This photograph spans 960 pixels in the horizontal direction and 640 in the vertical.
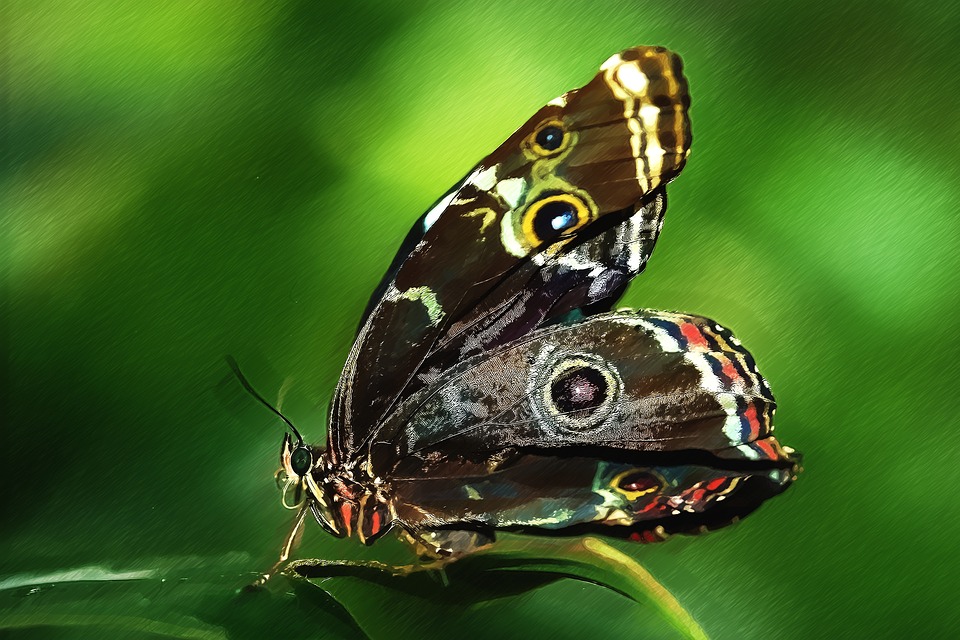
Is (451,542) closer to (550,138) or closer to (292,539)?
(292,539)

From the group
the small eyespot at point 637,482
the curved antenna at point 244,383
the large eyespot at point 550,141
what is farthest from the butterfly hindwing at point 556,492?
the large eyespot at point 550,141

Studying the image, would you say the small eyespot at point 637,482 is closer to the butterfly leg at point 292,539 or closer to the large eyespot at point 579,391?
the large eyespot at point 579,391

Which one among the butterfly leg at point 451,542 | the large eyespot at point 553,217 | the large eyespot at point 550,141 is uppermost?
the large eyespot at point 550,141

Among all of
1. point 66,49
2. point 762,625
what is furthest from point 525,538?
point 66,49

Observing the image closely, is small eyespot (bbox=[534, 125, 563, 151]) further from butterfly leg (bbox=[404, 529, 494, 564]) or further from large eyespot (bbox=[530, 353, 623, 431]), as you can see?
butterfly leg (bbox=[404, 529, 494, 564])

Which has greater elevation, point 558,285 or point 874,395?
point 558,285

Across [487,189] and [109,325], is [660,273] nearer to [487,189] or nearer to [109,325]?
[487,189]

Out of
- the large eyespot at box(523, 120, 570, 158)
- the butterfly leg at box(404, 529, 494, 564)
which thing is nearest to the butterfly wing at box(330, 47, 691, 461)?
the large eyespot at box(523, 120, 570, 158)
